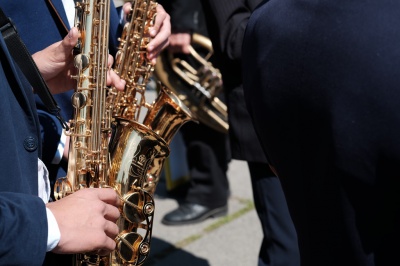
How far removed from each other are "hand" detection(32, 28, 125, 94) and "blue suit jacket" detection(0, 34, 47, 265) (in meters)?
0.20

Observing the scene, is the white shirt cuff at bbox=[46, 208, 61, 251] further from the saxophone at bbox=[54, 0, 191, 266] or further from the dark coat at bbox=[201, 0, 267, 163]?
the dark coat at bbox=[201, 0, 267, 163]

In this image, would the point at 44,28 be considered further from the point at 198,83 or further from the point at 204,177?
the point at 204,177

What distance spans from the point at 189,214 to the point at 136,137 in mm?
2040

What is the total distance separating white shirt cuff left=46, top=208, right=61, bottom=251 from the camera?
4.78 feet

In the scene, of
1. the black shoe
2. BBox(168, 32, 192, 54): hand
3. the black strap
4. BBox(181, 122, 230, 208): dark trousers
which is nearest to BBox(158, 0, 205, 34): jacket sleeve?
BBox(168, 32, 192, 54): hand

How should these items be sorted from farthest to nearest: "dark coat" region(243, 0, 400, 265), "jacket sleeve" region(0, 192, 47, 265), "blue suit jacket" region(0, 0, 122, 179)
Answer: "blue suit jacket" region(0, 0, 122, 179)
"jacket sleeve" region(0, 192, 47, 265)
"dark coat" region(243, 0, 400, 265)

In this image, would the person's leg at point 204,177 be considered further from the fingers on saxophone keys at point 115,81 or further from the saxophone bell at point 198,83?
the fingers on saxophone keys at point 115,81

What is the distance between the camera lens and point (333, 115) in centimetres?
124

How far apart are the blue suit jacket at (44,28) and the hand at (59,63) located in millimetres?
81

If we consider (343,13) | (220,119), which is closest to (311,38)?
(343,13)

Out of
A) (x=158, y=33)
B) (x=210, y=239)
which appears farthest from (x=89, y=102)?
(x=210, y=239)

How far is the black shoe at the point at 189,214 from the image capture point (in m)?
4.03

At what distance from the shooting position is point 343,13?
3.93ft

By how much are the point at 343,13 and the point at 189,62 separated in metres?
2.69
